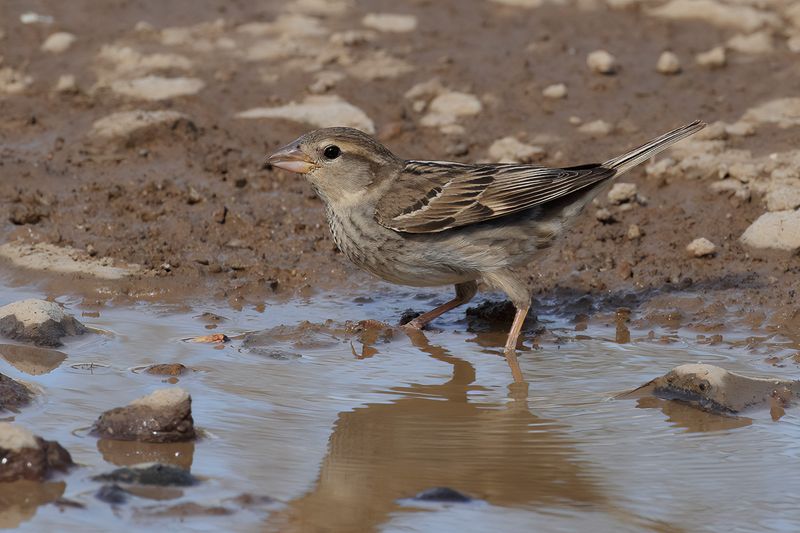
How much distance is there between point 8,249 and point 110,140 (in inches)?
66.5

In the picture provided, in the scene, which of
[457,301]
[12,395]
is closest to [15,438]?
[12,395]

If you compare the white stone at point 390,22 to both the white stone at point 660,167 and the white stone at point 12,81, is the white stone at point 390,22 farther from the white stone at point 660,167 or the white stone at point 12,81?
the white stone at point 660,167

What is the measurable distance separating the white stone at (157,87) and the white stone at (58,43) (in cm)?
96

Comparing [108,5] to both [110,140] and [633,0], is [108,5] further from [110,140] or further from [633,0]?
[633,0]

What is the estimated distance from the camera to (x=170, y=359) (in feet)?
22.2

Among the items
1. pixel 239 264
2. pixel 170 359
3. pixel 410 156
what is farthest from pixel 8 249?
pixel 410 156

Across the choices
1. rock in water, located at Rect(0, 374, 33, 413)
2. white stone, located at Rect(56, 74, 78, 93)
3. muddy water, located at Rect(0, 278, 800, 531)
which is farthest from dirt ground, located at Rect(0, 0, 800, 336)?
rock in water, located at Rect(0, 374, 33, 413)

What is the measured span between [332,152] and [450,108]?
9.43 ft

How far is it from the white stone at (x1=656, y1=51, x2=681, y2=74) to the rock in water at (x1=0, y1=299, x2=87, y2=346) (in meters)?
5.65

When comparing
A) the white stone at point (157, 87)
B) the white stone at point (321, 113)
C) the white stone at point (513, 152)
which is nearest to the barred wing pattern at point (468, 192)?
the white stone at point (513, 152)

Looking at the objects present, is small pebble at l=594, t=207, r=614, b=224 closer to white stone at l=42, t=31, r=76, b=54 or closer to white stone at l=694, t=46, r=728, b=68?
white stone at l=694, t=46, r=728, b=68

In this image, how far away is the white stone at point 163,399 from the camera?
5324 mm

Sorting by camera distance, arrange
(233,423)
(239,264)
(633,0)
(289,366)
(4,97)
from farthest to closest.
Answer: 1. (633,0)
2. (4,97)
3. (239,264)
4. (289,366)
5. (233,423)

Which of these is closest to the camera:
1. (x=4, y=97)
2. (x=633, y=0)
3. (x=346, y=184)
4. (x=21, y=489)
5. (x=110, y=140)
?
(x=21, y=489)
